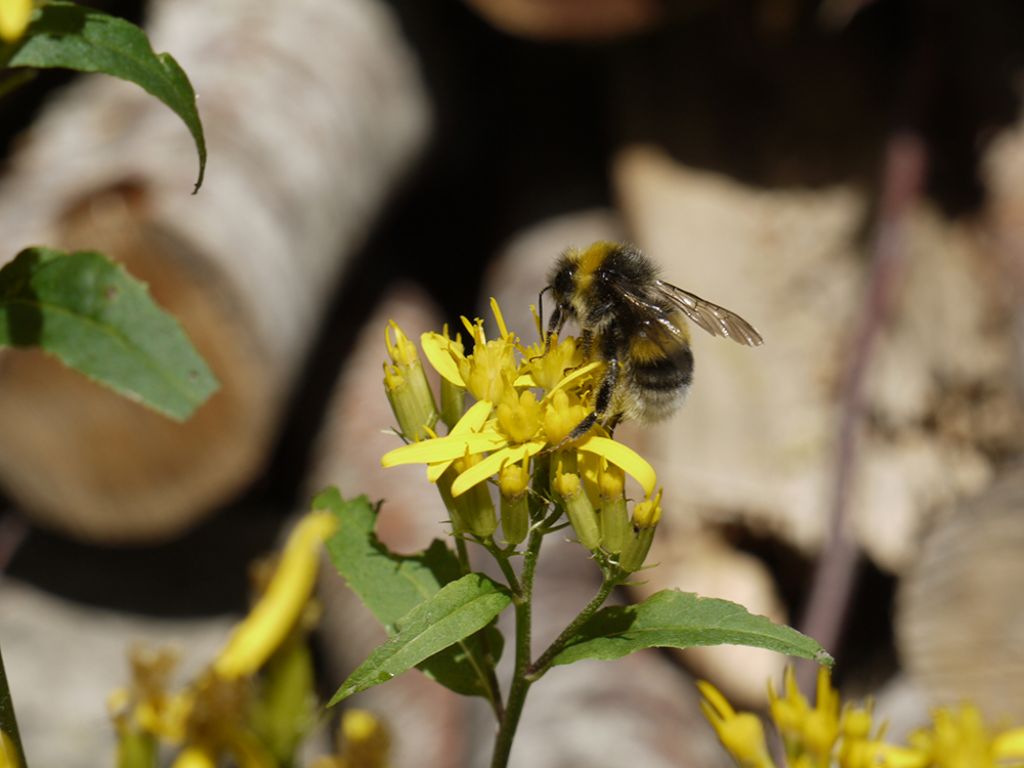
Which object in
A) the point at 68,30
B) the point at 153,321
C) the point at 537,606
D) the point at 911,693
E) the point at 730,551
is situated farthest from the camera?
Result: the point at 730,551

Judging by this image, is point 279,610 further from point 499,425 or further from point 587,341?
point 499,425

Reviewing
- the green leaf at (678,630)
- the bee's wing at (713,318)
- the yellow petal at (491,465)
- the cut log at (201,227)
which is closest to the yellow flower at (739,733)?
the green leaf at (678,630)

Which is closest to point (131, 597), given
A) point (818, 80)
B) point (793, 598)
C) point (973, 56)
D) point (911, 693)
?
point (793, 598)

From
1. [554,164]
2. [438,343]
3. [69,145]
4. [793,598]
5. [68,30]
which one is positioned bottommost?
[793,598]

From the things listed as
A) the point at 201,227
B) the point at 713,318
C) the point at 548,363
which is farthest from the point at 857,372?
the point at 548,363

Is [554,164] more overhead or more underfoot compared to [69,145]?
more underfoot

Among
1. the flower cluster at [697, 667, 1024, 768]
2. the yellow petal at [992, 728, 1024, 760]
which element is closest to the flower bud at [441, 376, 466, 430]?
the flower cluster at [697, 667, 1024, 768]

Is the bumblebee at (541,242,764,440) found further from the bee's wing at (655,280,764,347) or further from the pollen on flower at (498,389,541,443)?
the pollen on flower at (498,389,541,443)

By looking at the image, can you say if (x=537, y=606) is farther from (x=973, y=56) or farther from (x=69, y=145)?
(x=973, y=56)
